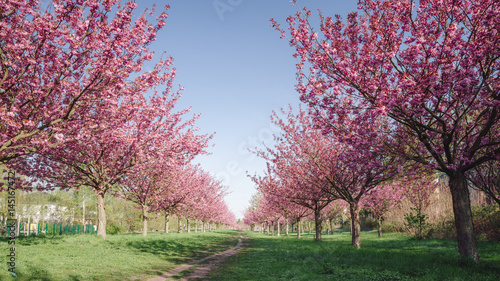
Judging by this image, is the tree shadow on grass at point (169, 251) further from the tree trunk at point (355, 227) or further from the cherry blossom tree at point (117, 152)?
the tree trunk at point (355, 227)

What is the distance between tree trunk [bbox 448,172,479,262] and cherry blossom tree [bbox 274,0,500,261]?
0.03m

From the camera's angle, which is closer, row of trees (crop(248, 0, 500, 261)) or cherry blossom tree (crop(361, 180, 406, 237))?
row of trees (crop(248, 0, 500, 261))

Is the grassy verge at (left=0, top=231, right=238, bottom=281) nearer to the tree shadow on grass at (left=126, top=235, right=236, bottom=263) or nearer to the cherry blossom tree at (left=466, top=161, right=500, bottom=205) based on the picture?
the tree shadow on grass at (left=126, top=235, right=236, bottom=263)

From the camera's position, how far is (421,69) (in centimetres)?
960

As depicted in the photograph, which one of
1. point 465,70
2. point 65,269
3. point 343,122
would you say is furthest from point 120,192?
point 465,70

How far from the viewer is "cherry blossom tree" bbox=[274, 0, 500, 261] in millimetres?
8000

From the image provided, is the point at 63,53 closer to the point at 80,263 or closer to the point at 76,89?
the point at 76,89

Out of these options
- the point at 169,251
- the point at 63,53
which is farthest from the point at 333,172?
the point at 63,53

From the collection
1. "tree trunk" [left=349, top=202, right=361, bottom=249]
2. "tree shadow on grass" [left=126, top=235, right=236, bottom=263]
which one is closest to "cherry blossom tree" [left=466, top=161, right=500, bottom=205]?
"tree trunk" [left=349, top=202, right=361, bottom=249]

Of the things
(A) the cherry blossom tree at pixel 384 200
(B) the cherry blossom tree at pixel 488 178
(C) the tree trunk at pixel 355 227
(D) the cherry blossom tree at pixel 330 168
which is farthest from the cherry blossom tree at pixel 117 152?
(A) the cherry blossom tree at pixel 384 200

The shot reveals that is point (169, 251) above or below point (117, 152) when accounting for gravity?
below

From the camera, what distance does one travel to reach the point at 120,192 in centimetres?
2650

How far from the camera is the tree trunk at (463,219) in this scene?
9891 mm

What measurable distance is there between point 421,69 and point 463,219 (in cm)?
556
